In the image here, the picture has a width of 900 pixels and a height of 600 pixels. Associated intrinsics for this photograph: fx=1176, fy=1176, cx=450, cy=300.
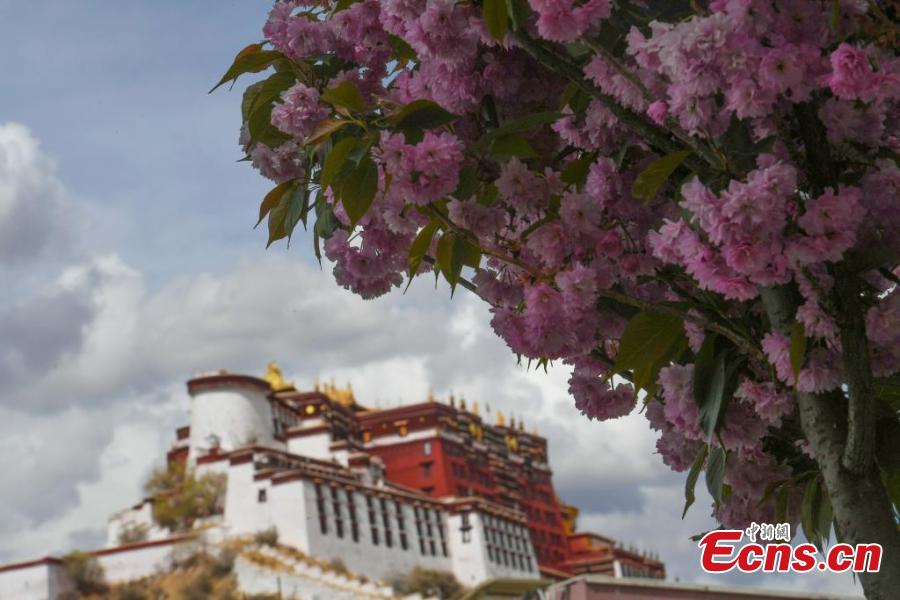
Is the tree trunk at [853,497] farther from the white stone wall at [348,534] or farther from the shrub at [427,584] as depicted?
the shrub at [427,584]

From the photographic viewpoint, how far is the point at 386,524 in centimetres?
4316

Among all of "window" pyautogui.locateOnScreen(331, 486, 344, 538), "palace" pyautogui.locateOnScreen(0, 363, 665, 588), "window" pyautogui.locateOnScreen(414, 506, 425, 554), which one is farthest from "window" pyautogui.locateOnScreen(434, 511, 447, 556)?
"window" pyautogui.locateOnScreen(331, 486, 344, 538)

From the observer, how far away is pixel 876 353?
2338mm

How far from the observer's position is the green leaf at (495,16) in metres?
2.27

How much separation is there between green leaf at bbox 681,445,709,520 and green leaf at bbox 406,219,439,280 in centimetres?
81

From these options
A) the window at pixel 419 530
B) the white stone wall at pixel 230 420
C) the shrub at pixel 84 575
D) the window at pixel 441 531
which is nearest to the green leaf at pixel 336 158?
the shrub at pixel 84 575

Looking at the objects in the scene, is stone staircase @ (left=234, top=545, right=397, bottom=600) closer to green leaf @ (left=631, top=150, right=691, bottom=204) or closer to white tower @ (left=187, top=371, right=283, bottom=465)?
white tower @ (left=187, top=371, right=283, bottom=465)

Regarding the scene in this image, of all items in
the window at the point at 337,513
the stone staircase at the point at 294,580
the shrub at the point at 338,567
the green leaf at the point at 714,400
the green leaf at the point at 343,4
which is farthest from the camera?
the window at the point at 337,513

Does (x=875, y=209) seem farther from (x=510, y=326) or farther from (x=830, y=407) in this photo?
(x=510, y=326)

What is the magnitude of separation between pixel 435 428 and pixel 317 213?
162ft

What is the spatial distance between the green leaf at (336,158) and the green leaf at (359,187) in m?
0.03

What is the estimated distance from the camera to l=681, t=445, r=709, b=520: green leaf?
2.81m

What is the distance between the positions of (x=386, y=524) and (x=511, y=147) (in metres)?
41.7

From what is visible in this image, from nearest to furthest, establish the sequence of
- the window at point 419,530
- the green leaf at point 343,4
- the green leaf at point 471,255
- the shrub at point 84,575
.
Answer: the green leaf at point 471,255
the green leaf at point 343,4
the shrub at point 84,575
the window at point 419,530
